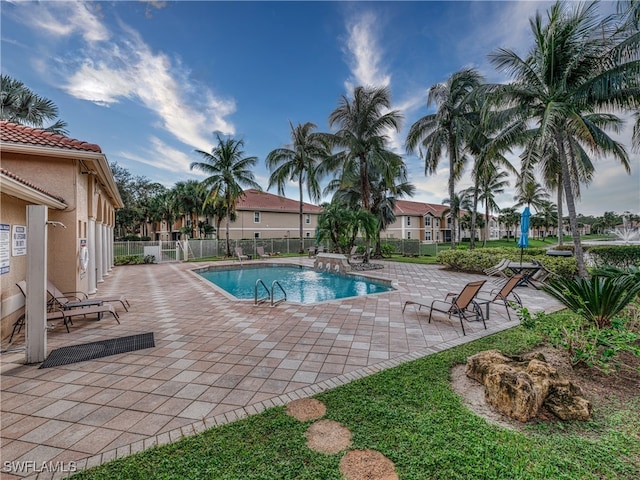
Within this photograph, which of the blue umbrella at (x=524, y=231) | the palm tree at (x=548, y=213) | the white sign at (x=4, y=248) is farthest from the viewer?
the palm tree at (x=548, y=213)

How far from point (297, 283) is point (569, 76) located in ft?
43.0

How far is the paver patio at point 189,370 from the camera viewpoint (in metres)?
2.64

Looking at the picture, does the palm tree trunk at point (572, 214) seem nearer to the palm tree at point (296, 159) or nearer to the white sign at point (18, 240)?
the palm tree at point (296, 159)

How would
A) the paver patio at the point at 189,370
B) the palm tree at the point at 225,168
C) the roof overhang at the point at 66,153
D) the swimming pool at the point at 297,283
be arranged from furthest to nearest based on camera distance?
1. the palm tree at the point at 225,168
2. the swimming pool at the point at 297,283
3. the roof overhang at the point at 66,153
4. the paver patio at the point at 189,370

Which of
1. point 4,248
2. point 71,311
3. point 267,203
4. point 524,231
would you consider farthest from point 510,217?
point 4,248

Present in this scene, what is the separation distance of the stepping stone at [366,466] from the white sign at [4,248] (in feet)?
21.9

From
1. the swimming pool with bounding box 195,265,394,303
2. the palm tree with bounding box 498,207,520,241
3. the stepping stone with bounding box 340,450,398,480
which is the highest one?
the palm tree with bounding box 498,207,520,241

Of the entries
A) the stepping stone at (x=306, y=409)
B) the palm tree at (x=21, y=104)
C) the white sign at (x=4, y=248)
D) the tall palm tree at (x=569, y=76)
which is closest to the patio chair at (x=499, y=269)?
the tall palm tree at (x=569, y=76)

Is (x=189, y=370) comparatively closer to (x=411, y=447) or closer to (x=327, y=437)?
(x=327, y=437)

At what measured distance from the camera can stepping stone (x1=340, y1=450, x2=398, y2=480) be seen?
214 centimetres

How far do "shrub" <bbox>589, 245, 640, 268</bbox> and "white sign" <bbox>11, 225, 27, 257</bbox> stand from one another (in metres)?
19.8

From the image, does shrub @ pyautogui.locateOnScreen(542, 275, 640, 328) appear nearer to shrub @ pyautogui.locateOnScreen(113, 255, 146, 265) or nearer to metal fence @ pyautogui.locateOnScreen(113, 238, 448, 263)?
metal fence @ pyautogui.locateOnScreen(113, 238, 448, 263)

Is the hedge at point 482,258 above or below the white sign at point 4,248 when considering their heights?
below

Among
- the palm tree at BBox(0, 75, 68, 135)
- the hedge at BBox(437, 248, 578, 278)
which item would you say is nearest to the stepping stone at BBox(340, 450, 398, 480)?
the hedge at BBox(437, 248, 578, 278)
